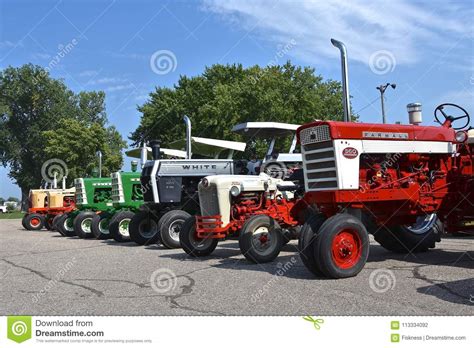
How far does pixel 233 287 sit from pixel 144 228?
20.5 ft

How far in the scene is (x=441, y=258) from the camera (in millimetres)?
7656

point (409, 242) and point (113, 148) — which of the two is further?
point (113, 148)

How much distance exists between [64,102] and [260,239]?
49277 millimetres

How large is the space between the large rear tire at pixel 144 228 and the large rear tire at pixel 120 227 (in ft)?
4.03

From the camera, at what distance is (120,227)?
12.8 m

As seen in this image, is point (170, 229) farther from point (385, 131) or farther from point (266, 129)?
point (385, 131)

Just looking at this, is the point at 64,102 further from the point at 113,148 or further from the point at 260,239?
the point at 260,239

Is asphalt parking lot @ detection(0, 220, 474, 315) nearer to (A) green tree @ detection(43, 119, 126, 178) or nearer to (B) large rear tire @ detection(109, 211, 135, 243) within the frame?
(B) large rear tire @ detection(109, 211, 135, 243)

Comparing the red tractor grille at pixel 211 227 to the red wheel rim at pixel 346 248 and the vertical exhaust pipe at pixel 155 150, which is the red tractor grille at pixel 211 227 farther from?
the vertical exhaust pipe at pixel 155 150

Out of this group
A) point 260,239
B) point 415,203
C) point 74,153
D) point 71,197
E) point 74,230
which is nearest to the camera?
point 415,203

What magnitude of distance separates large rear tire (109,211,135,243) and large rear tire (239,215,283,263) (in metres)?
5.88

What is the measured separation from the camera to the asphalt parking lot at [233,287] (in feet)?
15.6

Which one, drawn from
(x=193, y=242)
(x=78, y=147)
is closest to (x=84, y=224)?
(x=193, y=242)
